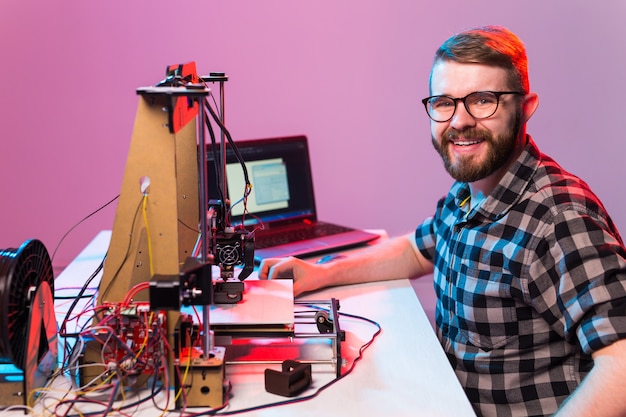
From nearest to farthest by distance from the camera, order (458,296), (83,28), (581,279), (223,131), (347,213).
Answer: (581,279) < (223,131) < (458,296) < (83,28) < (347,213)

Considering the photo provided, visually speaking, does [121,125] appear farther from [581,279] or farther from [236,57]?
[581,279]

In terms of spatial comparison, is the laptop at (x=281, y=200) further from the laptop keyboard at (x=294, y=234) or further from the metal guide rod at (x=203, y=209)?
the metal guide rod at (x=203, y=209)

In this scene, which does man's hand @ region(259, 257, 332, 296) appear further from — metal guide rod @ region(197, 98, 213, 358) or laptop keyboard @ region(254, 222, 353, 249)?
metal guide rod @ region(197, 98, 213, 358)

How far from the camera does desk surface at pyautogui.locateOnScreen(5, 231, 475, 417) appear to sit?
129cm

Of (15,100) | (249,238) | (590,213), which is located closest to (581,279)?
(590,213)

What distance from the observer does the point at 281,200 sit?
258cm

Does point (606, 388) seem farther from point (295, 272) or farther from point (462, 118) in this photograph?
point (295, 272)

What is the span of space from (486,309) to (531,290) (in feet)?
0.49

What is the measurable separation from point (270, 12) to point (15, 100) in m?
1.32

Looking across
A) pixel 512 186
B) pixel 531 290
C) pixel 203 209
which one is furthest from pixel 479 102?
pixel 203 209

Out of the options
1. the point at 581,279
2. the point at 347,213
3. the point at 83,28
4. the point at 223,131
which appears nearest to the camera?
the point at 581,279

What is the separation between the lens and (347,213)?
3.62 m

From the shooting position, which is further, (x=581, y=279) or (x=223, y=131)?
(x=223, y=131)

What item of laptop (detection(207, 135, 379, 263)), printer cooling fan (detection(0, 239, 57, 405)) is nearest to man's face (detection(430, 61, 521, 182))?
laptop (detection(207, 135, 379, 263))
